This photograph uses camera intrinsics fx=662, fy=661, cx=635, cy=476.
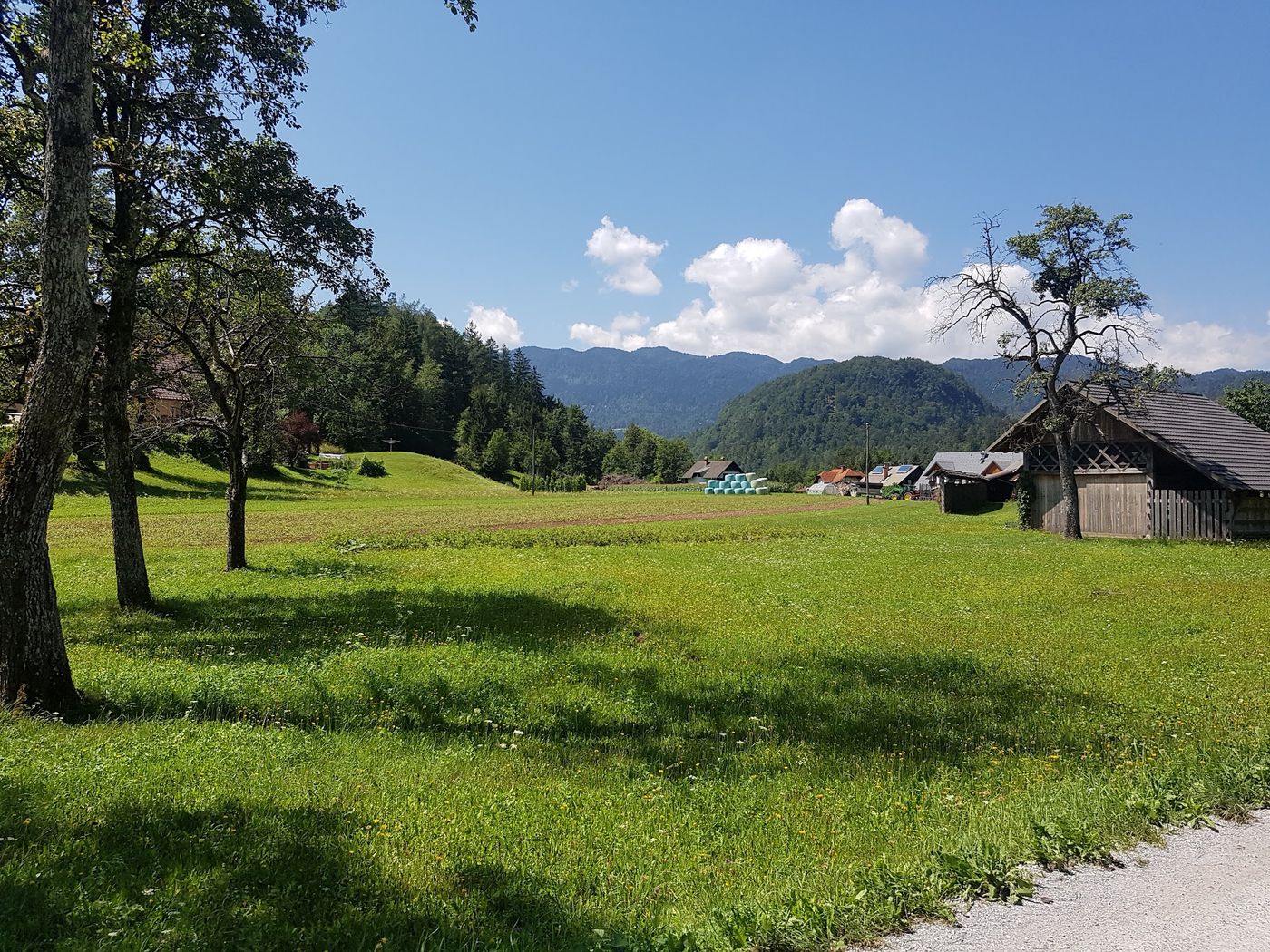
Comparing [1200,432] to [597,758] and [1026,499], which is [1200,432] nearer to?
[1026,499]

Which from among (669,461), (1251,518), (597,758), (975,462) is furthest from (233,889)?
(669,461)

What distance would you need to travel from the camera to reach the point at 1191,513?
27984mm

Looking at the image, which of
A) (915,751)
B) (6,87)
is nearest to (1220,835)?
(915,751)

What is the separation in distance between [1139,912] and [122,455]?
1520 cm

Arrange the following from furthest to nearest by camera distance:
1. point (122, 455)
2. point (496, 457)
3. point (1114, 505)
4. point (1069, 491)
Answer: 1. point (496, 457)
2. point (1114, 505)
3. point (1069, 491)
4. point (122, 455)

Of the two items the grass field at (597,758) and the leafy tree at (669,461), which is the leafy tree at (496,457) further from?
the grass field at (597,758)

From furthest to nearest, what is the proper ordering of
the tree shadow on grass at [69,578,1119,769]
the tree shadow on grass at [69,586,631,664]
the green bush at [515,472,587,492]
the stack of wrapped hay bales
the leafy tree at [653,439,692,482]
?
the leafy tree at [653,439,692,482] < the stack of wrapped hay bales < the green bush at [515,472,587,492] < the tree shadow on grass at [69,586,631,664] < the tree shadow on grass at [69,578,1119,769]

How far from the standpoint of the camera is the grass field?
3869 millimetres

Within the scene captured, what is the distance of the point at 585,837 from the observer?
15.9ft

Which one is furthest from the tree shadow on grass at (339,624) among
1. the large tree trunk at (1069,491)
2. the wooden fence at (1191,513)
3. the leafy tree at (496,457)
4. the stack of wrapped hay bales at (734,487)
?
the stack of wrapped hay bales at (734,487)

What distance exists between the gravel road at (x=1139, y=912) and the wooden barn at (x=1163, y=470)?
1170 inches

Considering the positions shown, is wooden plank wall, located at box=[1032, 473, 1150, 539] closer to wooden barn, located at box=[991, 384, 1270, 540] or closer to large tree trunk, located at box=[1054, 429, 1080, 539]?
wooden barn, located at box=[991, 384, 1270, 540]

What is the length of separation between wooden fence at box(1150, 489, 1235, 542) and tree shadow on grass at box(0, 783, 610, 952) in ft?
111

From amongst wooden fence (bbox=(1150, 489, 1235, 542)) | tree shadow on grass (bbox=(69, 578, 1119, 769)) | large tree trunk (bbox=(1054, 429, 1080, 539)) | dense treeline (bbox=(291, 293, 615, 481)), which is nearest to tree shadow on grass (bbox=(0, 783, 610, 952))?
tree shadow on grass (bbox=(69, 578, 1119, 769))
